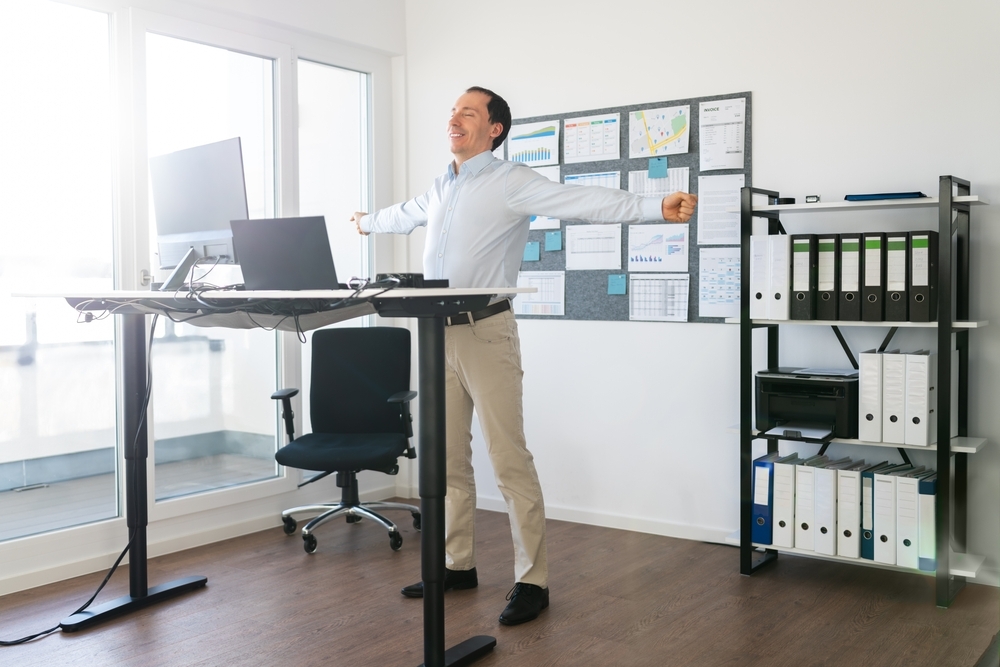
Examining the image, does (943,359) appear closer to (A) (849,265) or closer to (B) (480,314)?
(A) (849,265)

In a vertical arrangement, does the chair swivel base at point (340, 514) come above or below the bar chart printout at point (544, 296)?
below

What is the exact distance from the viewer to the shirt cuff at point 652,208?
8.27 feet

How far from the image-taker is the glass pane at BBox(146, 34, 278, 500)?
3697 mm

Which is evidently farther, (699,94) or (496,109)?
(699,94)

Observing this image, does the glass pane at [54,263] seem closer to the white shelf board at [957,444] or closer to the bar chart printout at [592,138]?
the bar chart printout at [592,138]

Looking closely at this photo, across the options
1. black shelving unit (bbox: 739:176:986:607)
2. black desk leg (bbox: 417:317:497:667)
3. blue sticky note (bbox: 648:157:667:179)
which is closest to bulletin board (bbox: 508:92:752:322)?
Result: blue sticky note (bbox: 648:157:667:179)

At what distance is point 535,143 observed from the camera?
418cm

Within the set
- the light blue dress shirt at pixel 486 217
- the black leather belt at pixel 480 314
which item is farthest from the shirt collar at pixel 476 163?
the black leather belt at pixel 480 314

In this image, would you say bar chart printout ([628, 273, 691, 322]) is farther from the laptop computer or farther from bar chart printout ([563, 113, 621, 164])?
the laptop computer

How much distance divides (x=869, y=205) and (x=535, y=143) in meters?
1.61

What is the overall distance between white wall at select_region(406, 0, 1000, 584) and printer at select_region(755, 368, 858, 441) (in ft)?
0.96

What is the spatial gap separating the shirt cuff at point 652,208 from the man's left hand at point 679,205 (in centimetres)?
5

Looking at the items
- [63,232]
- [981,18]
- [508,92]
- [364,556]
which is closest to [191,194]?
[63,232]

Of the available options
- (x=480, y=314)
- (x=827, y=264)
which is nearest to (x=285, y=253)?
(x=480, y=314)
